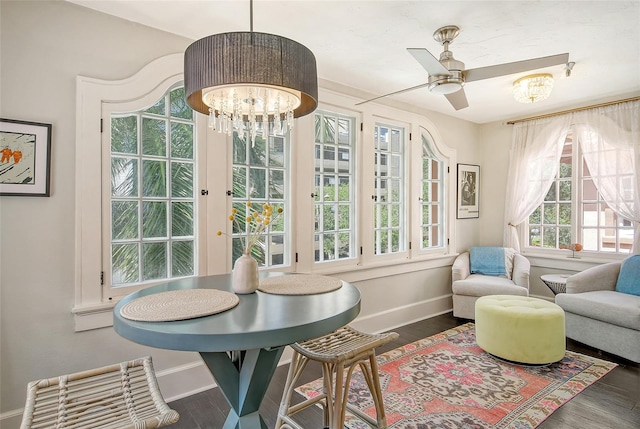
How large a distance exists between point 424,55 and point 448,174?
271 cm

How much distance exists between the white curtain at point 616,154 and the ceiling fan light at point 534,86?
1.18 meters

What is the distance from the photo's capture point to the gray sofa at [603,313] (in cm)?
278

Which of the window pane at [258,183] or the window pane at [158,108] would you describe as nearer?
the window pane at [158,108]

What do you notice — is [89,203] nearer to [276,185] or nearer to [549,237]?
[276,185]

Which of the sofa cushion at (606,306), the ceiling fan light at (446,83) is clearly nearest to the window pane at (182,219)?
the ceiling fan light at (446,83)

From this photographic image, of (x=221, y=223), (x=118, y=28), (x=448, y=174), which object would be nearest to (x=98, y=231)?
(x=221, y=223)

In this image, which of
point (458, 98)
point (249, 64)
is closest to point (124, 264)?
point (249, 64)

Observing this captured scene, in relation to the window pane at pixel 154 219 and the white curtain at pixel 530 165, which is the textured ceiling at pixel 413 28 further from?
the window pane at pixel 154 219

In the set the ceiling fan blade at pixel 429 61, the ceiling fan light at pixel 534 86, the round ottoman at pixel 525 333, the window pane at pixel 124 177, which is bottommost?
the round ottoman at pixel 525 333

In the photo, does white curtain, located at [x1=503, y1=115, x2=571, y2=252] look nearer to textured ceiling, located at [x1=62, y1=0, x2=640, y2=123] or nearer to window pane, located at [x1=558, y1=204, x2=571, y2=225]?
window pane, located at [x1=558, y1=204, x2=571, y2=225]

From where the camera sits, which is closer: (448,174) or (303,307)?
(303,307)

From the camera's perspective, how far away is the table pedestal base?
1.46m

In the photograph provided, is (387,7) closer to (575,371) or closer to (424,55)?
(424,55)

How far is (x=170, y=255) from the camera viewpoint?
7.89ft
